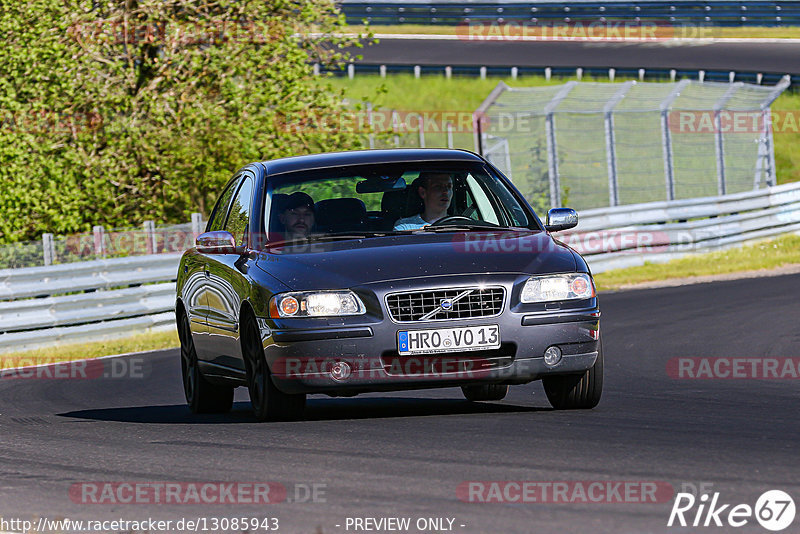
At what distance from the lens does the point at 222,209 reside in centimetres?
1105

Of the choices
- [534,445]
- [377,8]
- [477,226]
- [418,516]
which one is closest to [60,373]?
[477,226]

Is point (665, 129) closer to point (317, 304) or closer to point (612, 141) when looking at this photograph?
point (612, 141)

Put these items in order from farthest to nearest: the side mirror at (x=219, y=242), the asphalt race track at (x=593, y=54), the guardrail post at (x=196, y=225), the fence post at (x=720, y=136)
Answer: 1. the asphalt race track at (x=593, y=54)
2. the fence post at (x=720, y=136)
3. the guardrail post at (x=196, y=225)
4. the side mirror at (x=219, y=242)

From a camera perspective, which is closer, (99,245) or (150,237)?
(99,245)

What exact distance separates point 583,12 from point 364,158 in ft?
127

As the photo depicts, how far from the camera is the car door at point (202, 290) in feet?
33.3

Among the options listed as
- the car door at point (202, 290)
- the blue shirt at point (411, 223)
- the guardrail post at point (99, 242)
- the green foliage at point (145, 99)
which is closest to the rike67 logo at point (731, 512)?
the blue shirt at point (411, 223)

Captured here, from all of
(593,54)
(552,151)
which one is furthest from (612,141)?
(593,54)

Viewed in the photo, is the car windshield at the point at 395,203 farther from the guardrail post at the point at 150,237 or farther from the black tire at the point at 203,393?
the guardrail post at the point at 150,237

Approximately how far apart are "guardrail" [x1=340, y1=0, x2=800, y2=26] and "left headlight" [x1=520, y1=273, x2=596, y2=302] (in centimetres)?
3631

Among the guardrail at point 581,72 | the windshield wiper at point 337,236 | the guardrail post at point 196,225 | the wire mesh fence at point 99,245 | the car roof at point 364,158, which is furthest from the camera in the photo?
the guardrail at point 581,72

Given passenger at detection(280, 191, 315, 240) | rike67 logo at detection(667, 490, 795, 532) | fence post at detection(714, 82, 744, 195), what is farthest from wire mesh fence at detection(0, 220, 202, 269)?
rike67 logo at detection(667, 490, 795, 532)

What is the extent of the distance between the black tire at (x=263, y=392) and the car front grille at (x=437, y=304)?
0.85m

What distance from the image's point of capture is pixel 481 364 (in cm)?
830
